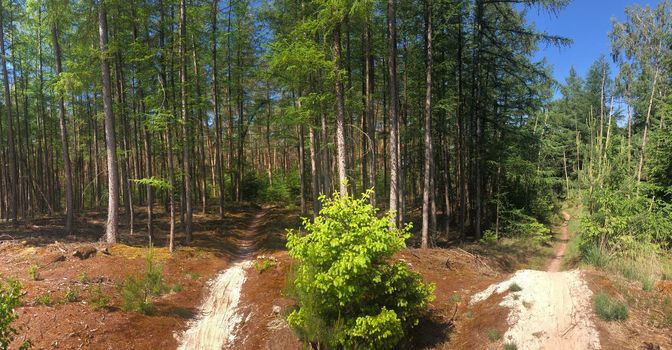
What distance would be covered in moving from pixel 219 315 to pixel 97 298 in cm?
283

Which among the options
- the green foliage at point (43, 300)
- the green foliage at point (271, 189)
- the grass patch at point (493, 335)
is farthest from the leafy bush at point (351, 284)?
the green foliage at point (271, 189)

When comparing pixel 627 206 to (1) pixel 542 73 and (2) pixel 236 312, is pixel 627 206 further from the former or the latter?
(2) pixel 236 312

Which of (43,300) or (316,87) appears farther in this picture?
(316,87)

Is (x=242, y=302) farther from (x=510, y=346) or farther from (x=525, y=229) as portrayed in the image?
(x=525, y=229)

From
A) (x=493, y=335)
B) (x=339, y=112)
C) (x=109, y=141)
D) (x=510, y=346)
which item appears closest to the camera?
(x=510, y=346)

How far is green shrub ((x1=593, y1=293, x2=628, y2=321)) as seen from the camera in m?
6.85

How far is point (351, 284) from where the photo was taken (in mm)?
6797

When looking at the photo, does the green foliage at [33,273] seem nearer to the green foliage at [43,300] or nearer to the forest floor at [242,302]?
the forest floor at [242,302]

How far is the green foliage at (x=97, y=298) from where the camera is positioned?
8.82m

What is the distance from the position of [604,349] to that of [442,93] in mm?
15137

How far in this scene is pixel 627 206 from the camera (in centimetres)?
1289

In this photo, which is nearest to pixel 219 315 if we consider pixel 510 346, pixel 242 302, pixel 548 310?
pixel 242 302

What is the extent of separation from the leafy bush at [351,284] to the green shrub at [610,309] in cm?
326

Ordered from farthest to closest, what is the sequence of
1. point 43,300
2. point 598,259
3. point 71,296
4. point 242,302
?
point 242,302
point 598,259
point 71,296
point 43,300
